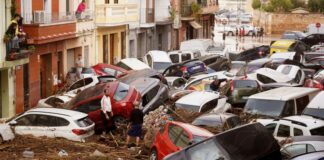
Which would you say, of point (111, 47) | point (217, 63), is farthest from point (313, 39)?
point (217, 63)

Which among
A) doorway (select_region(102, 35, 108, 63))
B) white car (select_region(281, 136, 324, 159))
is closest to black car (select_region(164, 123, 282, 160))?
white car (select_region(281, 136, 324, 159))

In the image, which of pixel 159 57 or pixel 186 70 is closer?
pixel 186 70

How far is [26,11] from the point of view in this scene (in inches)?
1218

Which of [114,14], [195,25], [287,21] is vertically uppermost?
[114,14]

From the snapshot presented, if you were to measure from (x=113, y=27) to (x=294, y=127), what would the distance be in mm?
24985

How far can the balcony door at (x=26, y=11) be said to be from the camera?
100 ft

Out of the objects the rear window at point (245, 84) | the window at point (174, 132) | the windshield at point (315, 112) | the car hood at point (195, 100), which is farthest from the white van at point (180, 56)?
the window at point (174, 132)

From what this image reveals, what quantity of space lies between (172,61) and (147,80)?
1522cm

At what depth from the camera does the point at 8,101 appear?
95.2 ft

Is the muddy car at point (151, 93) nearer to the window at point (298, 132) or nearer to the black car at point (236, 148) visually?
the window at point (298, 132)

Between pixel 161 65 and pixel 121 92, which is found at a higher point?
pixel 121 92

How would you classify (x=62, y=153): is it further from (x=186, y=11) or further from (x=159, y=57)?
(x=186, y=11)

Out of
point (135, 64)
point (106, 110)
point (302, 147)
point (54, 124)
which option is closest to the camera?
point (302, 147)

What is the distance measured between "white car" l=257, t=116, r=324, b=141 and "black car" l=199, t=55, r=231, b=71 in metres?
17.9
